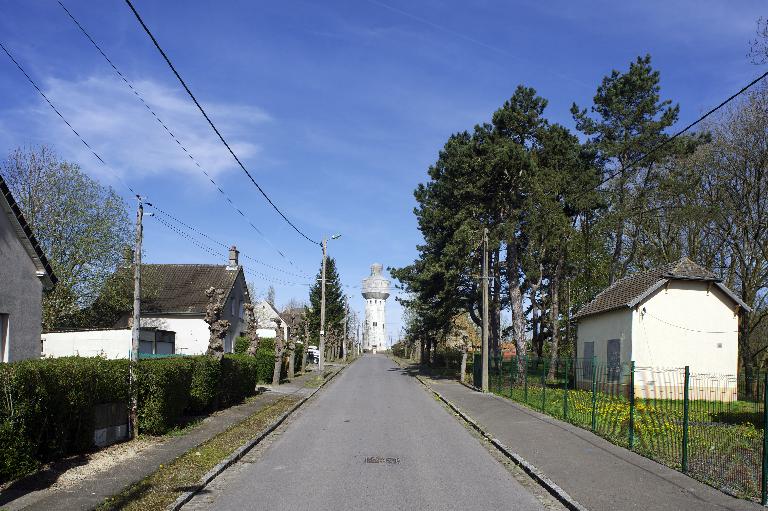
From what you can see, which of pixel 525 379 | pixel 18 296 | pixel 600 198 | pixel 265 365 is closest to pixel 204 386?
pixel 18 296

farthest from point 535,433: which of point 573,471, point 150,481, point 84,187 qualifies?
point 84,187

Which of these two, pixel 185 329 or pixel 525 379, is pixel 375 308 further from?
pixel 525 379

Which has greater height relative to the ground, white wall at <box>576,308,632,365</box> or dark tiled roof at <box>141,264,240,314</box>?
dark tiled roof at <box>141,264,240,314</box>

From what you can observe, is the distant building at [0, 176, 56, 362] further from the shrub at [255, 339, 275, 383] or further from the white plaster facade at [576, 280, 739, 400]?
the white plaster facade at [576, 280, 739, 400]

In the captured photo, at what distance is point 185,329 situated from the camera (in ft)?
141

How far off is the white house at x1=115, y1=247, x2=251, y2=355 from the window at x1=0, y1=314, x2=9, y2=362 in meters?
22.6

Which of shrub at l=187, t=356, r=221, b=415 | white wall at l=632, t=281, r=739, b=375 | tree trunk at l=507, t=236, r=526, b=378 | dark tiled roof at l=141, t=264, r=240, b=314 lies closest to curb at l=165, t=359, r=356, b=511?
shrub at l=187, t=356, r=221, b=415

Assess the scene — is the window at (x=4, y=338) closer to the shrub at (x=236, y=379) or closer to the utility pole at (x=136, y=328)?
the shrub at (x=236, y=379)

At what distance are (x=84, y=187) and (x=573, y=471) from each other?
29.6 m

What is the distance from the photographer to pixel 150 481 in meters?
9.19

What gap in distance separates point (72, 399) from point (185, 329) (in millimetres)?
33709

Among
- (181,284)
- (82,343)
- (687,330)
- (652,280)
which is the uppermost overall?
(652,280)

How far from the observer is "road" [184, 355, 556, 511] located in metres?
8.45

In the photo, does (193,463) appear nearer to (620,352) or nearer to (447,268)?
(620,352)
